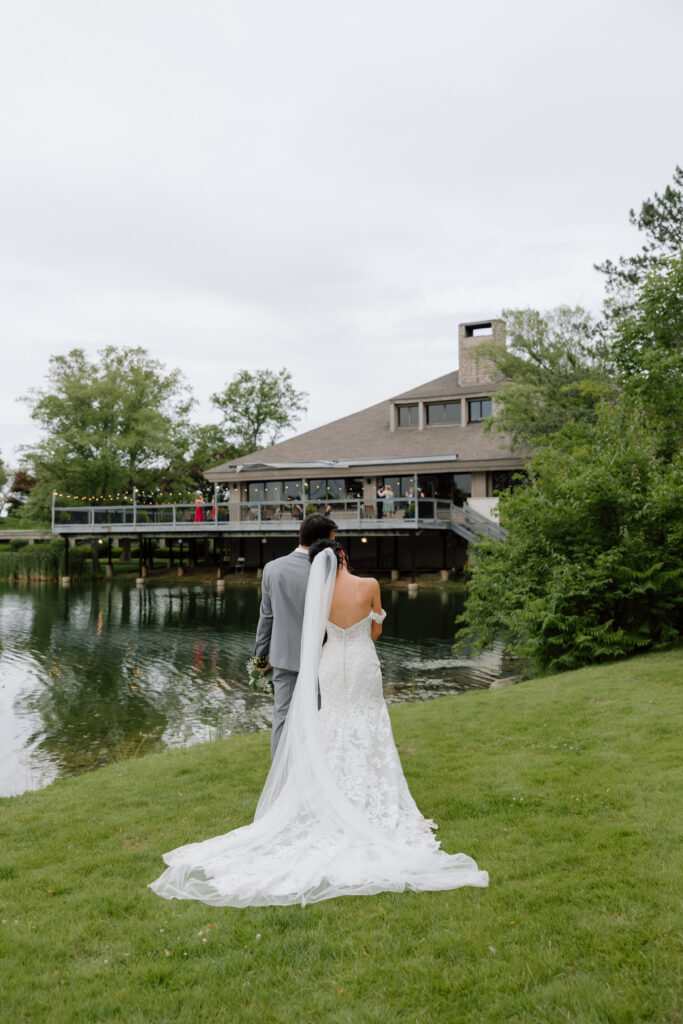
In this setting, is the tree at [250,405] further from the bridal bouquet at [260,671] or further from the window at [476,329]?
the bridal bouquet at [260,671]

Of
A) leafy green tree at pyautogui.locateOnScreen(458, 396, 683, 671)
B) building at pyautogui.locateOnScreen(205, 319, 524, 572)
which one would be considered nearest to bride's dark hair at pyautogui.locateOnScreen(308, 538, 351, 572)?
leafy green tree at pyautogui.locateOnScreen(458, 396, 683, 671)

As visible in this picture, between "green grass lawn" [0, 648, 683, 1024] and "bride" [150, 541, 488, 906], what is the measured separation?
18 cm

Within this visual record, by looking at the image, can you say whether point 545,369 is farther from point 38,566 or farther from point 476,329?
point 38,566

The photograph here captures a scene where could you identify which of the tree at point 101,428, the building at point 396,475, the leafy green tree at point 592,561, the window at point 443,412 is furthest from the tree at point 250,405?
the leafy green tree at point 592,561

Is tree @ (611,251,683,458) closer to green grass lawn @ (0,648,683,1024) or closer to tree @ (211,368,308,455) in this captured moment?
green grass lawn @ (0,648,683,1024)

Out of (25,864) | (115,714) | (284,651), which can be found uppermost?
(284,651)

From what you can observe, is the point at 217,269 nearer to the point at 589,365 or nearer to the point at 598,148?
the point at 589,365

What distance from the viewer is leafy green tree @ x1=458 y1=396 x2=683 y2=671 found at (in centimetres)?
1300

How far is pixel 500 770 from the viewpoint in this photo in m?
6.45

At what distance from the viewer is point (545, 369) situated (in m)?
30.2

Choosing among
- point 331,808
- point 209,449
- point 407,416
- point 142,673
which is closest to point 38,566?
point 209,449

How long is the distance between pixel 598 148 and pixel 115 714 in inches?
694

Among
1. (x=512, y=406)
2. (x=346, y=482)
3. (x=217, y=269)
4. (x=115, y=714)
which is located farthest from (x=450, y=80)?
(x=217, y=269)

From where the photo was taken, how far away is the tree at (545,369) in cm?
2872
